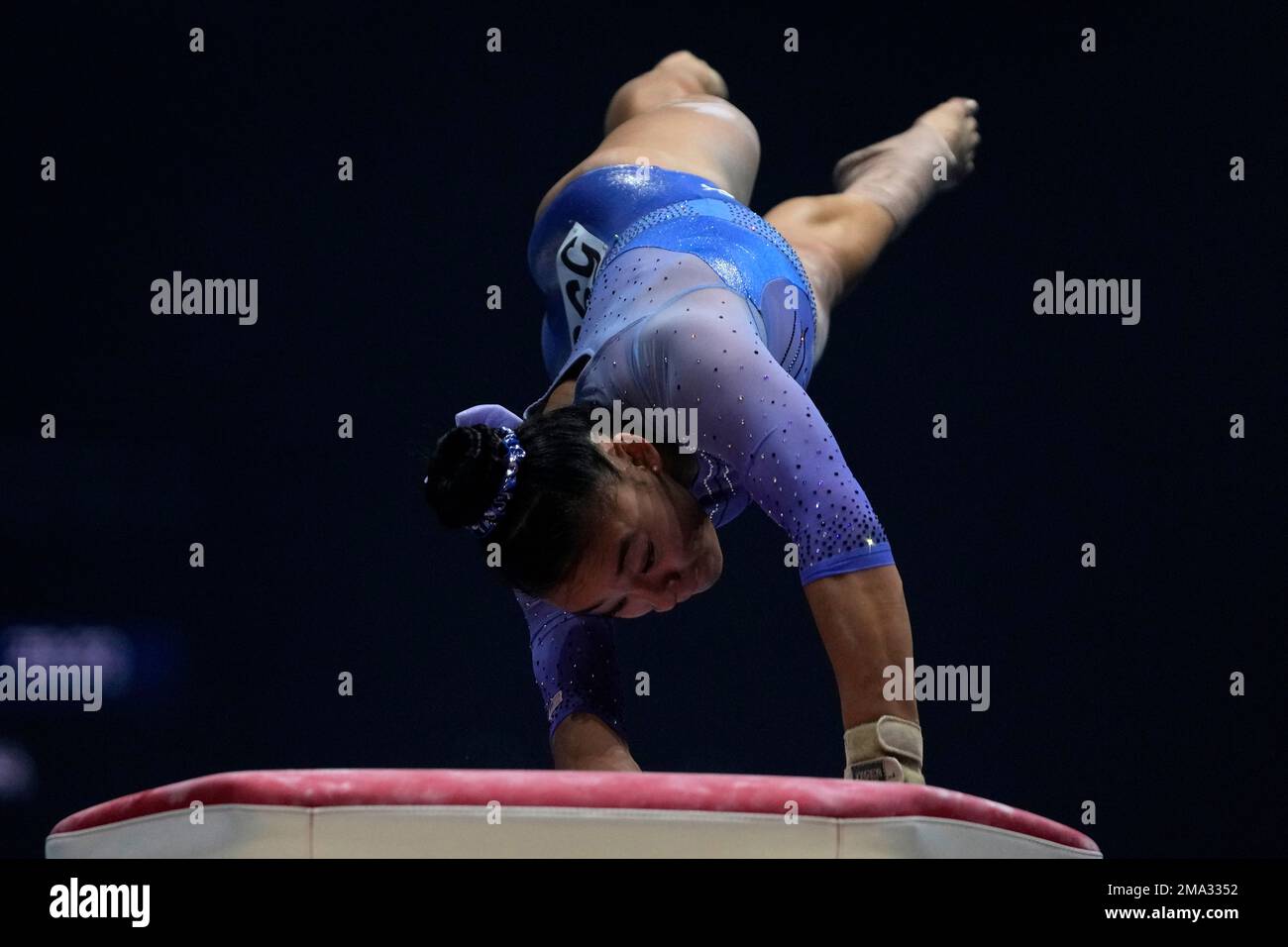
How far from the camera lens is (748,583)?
2.55 m

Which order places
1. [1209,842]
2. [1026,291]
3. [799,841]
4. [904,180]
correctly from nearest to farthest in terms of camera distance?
[799,841], [904,180], [1209,842], [1026,291]

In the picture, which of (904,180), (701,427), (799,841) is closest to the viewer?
(799,841)

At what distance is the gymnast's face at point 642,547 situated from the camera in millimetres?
1406

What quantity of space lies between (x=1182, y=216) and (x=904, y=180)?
24.7 inches

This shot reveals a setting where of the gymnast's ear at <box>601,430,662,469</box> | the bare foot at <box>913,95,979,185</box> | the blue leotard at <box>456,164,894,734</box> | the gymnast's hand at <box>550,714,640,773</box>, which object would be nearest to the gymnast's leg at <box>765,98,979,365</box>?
the bare foot at <box>913,95,979,185</box>

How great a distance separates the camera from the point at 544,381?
103 inches

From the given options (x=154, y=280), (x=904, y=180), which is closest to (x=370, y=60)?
(x=154, y=280)

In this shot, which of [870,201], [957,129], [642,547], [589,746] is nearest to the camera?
[642,547]

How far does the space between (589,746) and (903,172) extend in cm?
112

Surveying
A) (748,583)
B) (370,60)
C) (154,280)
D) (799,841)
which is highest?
(370,60)

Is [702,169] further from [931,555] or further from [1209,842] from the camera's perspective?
[1209,842]

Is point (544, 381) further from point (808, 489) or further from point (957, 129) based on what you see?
point (808, 489)

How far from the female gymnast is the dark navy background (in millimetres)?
724

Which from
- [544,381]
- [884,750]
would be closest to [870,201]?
[544,381]
